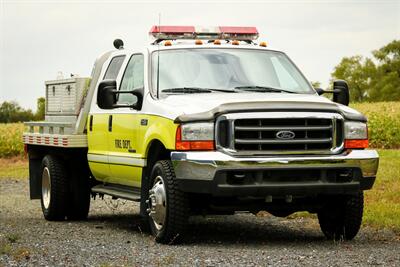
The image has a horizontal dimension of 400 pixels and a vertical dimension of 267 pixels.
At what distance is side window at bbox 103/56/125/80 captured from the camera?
12241 millimetres

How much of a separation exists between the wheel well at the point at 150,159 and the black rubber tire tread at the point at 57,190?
2.96m

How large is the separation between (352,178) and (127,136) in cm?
275

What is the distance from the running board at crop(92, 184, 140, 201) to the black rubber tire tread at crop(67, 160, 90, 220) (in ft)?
1.71

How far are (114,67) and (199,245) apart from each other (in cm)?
334

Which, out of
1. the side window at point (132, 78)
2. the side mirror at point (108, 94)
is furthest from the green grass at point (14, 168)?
the side mirror at point (108, 94)

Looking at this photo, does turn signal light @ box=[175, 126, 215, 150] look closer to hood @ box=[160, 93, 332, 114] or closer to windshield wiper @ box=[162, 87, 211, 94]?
hood @ box=[160, 93, 332, 114]

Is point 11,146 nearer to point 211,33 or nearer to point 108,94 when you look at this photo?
point 211,33

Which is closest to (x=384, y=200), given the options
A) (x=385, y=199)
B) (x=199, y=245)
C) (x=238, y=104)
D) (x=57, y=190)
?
(x=385, y=199)

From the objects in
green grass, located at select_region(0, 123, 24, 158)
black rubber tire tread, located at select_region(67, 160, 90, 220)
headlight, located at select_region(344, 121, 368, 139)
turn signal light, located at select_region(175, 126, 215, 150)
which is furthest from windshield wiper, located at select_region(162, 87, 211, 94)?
green grass, located at select_region(0, 123, 24, 158)

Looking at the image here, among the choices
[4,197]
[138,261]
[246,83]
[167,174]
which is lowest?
[4,197]

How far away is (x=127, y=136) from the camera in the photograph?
36.7 feet

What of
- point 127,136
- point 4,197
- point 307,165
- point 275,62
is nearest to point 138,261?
point 307,165

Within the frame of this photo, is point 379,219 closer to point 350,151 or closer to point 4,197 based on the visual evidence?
point 350,151

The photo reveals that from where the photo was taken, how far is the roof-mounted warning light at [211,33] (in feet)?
39.6
